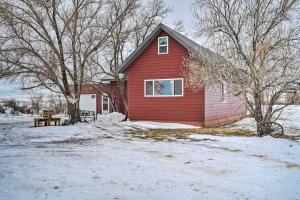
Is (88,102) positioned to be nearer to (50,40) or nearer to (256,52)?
(50,40)

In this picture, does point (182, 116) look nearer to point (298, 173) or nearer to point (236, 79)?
point (236, 79)

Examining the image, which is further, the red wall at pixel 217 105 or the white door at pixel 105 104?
the white door at pixel 105 104

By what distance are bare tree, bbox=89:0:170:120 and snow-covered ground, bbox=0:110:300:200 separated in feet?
41.8

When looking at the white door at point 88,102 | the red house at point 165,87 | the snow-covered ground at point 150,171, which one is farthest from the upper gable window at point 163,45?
the white door at point 88,102

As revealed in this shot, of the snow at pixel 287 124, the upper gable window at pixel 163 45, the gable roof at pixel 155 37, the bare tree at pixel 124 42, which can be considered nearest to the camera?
the snow at pixel 287 124

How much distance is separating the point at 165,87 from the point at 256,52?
6.16 metres

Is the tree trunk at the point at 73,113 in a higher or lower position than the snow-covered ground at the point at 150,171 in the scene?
higher

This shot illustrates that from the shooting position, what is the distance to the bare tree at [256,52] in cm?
1027

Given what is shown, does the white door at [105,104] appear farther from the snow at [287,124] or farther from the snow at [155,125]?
the snow at [287,124]

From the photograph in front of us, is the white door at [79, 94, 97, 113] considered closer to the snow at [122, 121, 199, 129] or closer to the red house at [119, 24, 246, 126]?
the red house at [119, 24, 246, 126]

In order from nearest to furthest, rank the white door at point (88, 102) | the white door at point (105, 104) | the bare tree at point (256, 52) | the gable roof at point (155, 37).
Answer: the bare tree at point (256, 52)
the gable roof at point (155, 37)
the white door at point (105, 104)
the white door at point (88, 102)

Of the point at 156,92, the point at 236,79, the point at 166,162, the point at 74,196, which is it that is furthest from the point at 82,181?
the point at 156,92

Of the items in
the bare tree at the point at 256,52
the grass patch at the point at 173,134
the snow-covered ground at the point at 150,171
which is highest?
the bare tree at the point at 256,52

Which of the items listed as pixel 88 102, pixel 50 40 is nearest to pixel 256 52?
pixel 50 40
